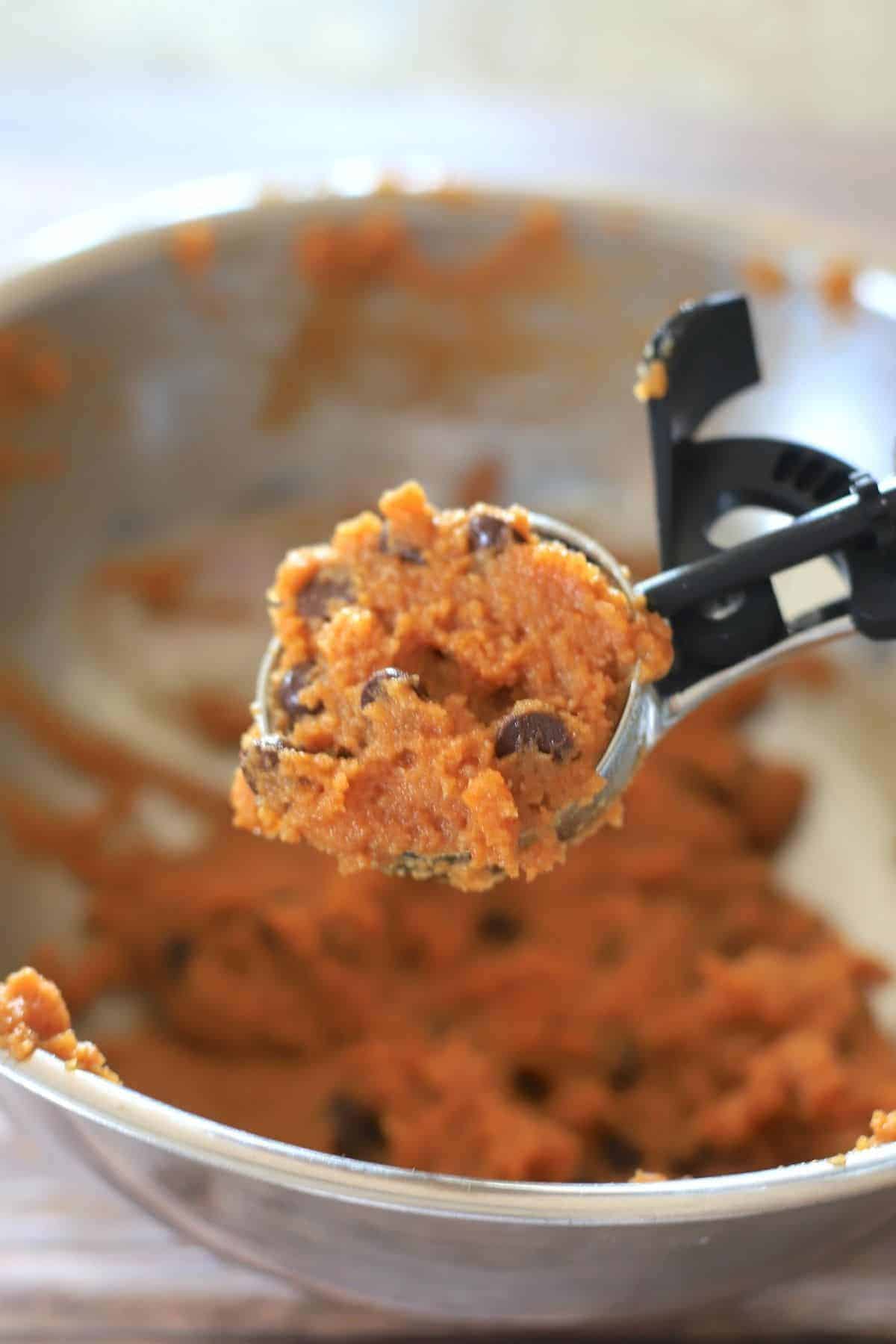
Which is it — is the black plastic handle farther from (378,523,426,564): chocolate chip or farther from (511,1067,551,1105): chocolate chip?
(511,1067,551,1105): chocolate chip

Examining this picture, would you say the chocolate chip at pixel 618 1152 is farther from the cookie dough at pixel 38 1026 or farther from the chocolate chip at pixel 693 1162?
the cookie dough at pixel 38 1026

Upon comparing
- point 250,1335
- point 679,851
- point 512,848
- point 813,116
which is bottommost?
point 250,1335

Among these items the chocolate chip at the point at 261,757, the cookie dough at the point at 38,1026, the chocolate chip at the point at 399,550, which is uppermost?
the chocolate chip at the point at 399,550

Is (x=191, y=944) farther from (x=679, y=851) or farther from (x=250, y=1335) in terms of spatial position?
(x=679, y=851)

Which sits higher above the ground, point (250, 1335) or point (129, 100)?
→ point (129, 100)

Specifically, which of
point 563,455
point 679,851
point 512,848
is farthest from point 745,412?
point 512,848

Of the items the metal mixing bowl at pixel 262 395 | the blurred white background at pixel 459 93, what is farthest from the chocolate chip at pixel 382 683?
the blurred white background at pixel 459 93
